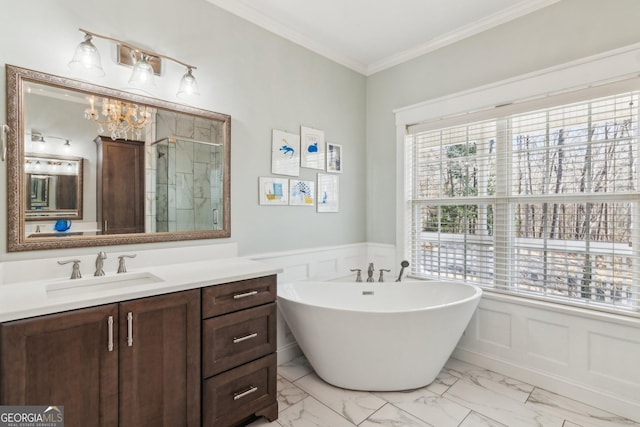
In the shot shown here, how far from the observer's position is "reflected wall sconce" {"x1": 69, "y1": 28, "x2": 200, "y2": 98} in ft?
5.43

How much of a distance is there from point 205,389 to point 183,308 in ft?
1.45

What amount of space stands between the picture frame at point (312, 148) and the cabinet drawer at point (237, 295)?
1263mm

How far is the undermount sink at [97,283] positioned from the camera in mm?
1534

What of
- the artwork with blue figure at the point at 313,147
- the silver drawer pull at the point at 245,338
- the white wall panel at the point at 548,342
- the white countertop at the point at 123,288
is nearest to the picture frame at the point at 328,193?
the artwork with blue figure at the point at 313,147

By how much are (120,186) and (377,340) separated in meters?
1.80

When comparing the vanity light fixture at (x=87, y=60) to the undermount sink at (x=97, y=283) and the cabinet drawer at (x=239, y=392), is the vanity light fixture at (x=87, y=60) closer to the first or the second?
the undermount sink at (x=97, y=283)

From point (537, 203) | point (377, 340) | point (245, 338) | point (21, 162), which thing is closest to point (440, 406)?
point (377, 340)

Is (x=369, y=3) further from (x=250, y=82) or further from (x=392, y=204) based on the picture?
(x=392, y=204)

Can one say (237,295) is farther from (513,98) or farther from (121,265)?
(513,98)

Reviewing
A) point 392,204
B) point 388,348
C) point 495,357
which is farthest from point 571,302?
point 392,204

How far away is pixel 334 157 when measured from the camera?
3068 mm

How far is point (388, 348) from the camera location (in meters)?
2.04

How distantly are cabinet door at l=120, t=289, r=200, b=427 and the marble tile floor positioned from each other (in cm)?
56

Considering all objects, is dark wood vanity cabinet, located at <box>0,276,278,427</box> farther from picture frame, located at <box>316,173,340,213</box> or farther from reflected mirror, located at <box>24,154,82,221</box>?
picture frame, located at <box>316,173,340,213</box>
